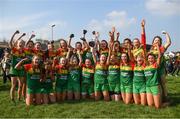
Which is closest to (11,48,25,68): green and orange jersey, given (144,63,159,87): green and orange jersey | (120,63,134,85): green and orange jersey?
(120,63,134,85): green and orange jersey

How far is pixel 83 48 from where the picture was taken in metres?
12.2

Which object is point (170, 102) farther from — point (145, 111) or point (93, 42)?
point (93, 42)

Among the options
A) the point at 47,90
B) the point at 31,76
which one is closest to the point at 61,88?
the point at 47,90

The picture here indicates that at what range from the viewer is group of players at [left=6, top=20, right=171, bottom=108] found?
10047 mm

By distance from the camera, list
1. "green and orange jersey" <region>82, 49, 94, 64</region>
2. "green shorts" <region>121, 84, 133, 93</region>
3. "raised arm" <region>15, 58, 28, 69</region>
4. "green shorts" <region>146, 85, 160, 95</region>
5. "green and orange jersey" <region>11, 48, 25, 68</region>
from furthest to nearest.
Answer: "green and orange jersey" <region>82, 49, 94, 64</region>
"green and orange jersey" <region>11, 48, 25, 68</region>
"raised arm" <region>15, 58, 28, 69</region>
"green shorts" <region>121, 84, 133, 93</region>
"green shorts" <region>146, 85, 160, 95</region>

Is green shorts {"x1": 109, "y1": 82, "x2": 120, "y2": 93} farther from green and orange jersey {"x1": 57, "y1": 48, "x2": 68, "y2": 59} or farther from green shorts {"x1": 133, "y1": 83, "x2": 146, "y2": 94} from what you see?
green and orange jersey {"x1": 57, "y1": 48, "x2": 68, "y2": 59}

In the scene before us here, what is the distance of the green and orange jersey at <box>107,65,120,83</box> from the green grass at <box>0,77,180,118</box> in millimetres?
767

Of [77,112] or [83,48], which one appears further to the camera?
[83,48]

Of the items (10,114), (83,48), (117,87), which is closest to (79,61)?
(83,48)

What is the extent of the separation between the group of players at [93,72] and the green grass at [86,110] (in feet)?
1.28

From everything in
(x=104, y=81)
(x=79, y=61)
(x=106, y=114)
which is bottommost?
(x=106, y=114)

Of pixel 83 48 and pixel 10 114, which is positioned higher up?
pixel 83 48

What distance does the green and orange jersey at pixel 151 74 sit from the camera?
32.0 feet

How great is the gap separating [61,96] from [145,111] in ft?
10.4
